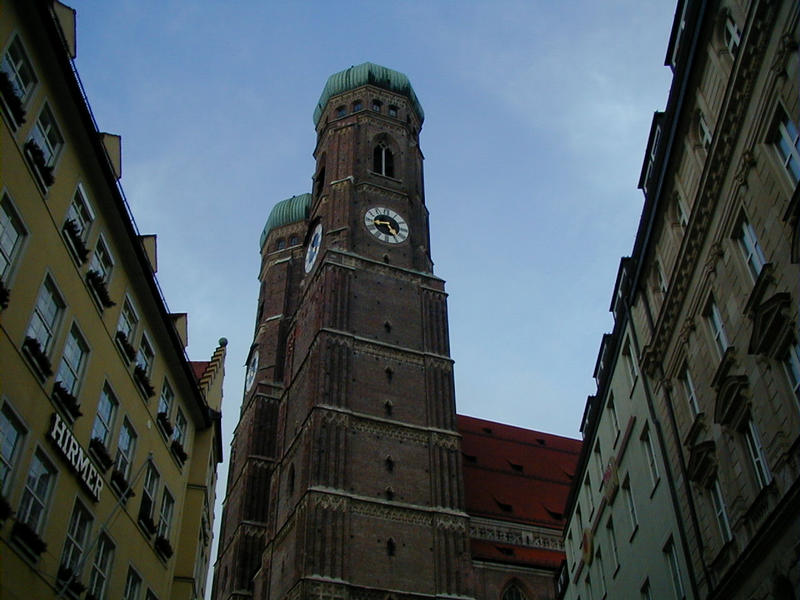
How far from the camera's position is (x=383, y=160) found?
2105 inches

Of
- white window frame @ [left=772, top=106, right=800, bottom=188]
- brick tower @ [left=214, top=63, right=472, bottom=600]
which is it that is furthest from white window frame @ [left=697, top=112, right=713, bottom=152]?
brick tower @ [left=214, top=63, right=472, bottom=600]

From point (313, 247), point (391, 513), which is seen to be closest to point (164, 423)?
point (391, 513)

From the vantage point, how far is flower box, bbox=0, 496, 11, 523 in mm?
11711

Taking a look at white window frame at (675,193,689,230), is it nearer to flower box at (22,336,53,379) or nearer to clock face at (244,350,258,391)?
flower box at (22,336,53,379)

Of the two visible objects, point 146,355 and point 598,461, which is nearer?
point 146,355

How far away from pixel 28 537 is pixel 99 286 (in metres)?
5.02

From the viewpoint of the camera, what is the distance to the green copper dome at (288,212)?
68375 mm

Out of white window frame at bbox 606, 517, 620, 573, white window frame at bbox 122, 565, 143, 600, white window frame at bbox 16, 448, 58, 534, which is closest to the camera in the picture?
white window frame at bbox 16, 448, 58, 534

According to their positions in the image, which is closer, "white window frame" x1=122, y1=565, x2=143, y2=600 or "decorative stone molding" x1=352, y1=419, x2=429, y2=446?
"white window frame" x1=122, y1=565, x2=143, y2=600

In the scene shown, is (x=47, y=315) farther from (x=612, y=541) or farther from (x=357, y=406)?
(x=357, y=406)

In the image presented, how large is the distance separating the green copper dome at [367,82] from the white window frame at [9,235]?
45.9m

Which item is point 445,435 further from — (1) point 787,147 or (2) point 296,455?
(1) point 787,147

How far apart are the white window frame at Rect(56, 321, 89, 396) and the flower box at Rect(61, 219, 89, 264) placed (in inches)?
47.0

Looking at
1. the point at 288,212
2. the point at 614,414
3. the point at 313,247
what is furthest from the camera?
the point at 288,212
